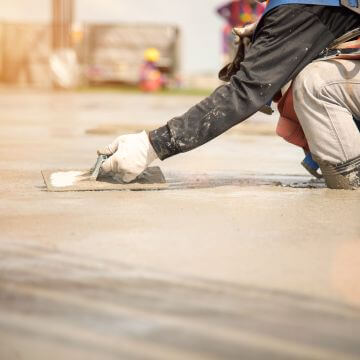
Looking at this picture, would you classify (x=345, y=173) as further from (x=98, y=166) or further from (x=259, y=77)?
(x=98, y=166)

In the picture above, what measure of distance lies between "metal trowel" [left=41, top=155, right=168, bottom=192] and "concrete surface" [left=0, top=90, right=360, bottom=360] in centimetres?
7

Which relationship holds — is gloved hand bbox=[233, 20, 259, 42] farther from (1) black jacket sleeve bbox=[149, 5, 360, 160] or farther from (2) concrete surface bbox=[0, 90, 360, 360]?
(2) concrete surface bbox=[0, 90, 360, 360]

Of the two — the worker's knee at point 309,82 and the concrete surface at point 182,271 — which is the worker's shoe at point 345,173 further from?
the worker's knee at point 309,82

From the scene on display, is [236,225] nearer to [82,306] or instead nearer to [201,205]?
[201,205]

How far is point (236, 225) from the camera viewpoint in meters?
3.41

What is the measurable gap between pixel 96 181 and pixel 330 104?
0.97m

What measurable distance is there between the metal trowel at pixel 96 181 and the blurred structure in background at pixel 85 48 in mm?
19149

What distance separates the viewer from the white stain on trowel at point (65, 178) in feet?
14.5

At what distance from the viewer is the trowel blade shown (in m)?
4.29

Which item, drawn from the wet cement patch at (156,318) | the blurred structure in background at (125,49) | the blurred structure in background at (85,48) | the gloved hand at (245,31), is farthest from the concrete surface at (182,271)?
the blurred structure in background at (125,49)

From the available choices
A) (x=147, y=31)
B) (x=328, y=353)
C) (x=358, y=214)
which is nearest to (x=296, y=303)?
(x=328, y=353)

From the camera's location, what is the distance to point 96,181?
14.6ft

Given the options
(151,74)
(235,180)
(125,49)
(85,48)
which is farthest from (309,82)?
(85,48)

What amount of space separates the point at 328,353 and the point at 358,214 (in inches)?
69.7
